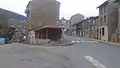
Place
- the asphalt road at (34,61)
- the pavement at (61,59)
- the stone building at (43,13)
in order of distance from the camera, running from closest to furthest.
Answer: the asphalt road at (34,61), the pavement at (61,59), the stone building at (43,13)

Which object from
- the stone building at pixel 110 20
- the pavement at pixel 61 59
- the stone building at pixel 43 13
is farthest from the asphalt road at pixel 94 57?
the stone building at pixel 110 20

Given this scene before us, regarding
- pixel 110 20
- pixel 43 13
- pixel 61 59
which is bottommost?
pixel 61 59

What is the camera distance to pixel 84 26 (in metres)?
95.5

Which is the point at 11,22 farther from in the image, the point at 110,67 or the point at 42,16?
the point at 110,67

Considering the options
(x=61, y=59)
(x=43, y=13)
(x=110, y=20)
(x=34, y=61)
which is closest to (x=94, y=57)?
(x=61, y=59)

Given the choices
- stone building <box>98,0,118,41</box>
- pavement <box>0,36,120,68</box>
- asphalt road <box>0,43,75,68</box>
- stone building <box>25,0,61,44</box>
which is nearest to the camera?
asphalt road <box>0,43,75,68</box>

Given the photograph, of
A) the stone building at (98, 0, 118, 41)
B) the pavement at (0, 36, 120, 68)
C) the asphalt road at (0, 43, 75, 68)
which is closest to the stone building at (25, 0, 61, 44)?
the stone building at (98, 0, 118, 41)

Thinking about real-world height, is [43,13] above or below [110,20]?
above

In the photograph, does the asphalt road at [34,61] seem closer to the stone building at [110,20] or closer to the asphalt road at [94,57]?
the asphalt road at [94,57]

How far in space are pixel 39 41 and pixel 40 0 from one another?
646 inches

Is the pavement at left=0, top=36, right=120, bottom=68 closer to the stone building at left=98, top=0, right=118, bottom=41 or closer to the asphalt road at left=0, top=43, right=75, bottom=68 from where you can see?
the asphalt road at left=0, top=43, right=75, bottom=68

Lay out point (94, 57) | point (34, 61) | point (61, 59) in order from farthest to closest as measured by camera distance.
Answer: point (94, 57) < point (61, 59) < point (34, 61)

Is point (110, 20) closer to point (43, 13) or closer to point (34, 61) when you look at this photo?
point (43, 13)

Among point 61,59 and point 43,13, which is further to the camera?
point 43,13
